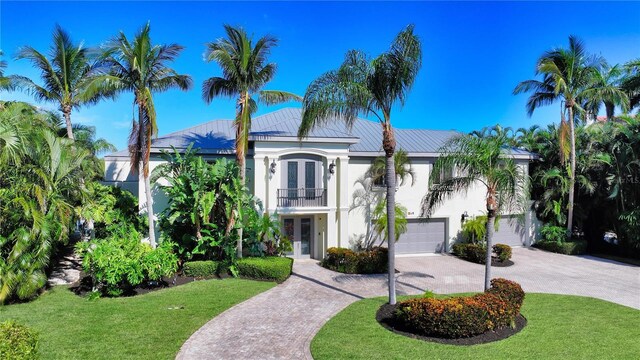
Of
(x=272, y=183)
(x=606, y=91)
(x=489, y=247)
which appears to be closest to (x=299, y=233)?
(x=272, y=183)

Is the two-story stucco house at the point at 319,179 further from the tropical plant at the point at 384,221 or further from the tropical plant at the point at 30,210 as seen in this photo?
the tropical plant at the point at 30,210

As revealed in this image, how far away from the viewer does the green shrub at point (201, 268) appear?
14.4m

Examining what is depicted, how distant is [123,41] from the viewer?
47.4ft

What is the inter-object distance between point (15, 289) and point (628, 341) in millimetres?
16714

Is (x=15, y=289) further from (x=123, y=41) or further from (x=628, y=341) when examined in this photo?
(x=628, y=341)

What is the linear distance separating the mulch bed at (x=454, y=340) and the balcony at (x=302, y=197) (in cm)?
858

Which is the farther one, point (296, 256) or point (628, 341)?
point (296, 256)

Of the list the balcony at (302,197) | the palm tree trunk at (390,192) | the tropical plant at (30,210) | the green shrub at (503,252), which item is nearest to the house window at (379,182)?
the balcony at (302,197)

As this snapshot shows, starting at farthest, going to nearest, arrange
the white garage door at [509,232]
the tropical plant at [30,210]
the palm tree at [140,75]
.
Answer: the white garage door at [509,232], the palm tree at [140,75], the tropical plant at [30,210]

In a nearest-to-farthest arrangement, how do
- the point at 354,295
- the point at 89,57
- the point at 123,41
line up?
the point at 354,295 < the point at 123,41 < the point at 89,57

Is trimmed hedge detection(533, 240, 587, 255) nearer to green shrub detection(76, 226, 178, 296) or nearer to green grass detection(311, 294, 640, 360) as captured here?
green grass detection(311, 294, 640, 360)

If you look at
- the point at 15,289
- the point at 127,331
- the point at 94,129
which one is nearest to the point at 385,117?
the point at 127,331

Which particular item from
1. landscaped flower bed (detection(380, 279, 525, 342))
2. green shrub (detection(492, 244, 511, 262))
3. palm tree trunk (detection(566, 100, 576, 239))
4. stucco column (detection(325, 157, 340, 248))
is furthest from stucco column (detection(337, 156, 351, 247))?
palm tree trunk (detection(566, 100, 576, 239))

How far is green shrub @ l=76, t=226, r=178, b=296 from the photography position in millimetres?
11953
